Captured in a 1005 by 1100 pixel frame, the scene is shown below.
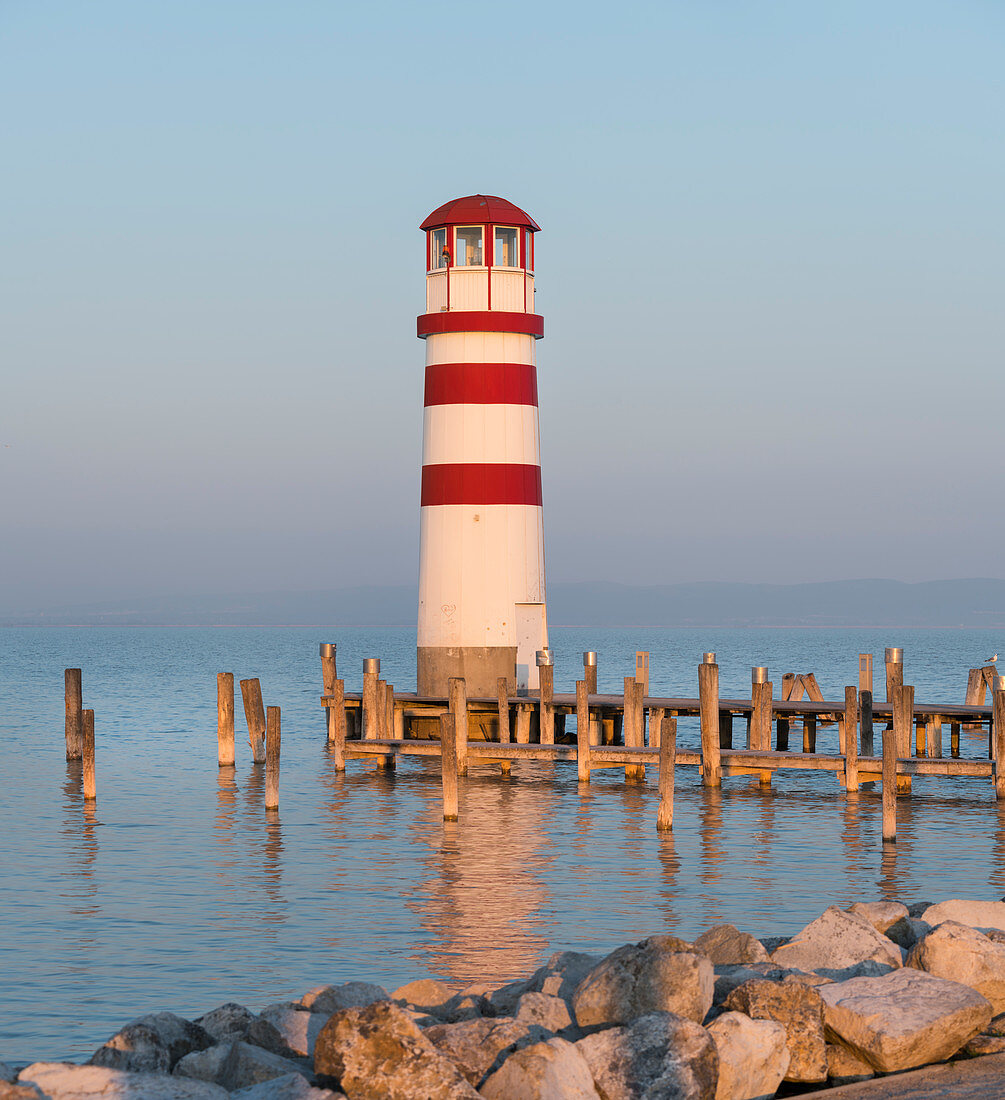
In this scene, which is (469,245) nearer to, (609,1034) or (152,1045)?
(152,1045)

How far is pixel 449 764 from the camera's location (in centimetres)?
2203

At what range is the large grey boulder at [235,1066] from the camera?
8.99m

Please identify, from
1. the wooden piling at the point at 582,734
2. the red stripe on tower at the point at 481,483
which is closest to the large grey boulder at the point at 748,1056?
the wooden piling at the point at 582,734

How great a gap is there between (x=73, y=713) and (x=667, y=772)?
16.1 m

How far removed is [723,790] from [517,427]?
792cm

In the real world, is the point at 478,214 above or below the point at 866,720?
above

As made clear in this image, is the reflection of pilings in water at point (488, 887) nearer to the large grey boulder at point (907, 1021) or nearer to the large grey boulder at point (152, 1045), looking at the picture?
the large grey boulder at point (152, 1045)

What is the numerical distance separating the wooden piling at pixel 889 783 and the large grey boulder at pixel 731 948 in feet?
28.2

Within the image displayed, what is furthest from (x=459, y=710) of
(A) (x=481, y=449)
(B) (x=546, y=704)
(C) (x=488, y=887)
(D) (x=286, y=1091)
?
(D) (x=286, y=1091)

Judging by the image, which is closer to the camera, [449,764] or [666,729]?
[666,729]

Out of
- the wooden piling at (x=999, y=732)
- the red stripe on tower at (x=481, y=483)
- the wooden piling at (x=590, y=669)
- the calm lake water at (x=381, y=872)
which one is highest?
the red stripe on tower at (x=481, y=483)

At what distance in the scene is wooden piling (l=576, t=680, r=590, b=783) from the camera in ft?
82.4

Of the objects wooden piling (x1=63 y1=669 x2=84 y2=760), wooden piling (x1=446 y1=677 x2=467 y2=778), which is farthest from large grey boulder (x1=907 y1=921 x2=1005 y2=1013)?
wooden piling (x1=63 y1=669 x2=84 y2=760)

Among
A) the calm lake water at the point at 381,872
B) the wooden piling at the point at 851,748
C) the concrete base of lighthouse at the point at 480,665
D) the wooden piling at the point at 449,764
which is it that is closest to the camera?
the calm lake water at the point at 381,872
